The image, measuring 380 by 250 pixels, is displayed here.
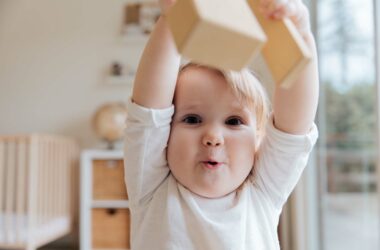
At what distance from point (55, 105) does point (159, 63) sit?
8.30 feet

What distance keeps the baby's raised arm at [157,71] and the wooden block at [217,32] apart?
157 mm

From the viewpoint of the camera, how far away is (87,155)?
249 centimetres

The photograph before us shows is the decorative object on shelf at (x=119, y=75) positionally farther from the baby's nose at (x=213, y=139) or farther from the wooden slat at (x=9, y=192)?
the baby's nose at (x=213, y=139)

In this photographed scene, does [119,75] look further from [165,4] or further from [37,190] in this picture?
[165,4]

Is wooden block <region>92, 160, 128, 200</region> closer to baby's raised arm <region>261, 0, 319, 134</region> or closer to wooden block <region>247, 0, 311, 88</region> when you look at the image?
baby's raised arm <region>261, 0, 319, 134</region>

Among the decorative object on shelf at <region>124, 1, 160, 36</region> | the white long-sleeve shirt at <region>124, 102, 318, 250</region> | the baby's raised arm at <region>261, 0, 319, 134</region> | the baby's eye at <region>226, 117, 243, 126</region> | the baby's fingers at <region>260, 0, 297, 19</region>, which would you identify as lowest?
the white long-sleeve shirt at <region>124, 102, 318, 250</region>

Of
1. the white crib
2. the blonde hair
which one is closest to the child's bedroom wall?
the white crib

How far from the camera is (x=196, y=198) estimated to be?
0.57 metres

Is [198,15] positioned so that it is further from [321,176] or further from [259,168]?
[321,176]

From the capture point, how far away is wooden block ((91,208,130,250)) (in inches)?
97.3

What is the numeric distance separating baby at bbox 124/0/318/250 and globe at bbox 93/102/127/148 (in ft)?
6.63

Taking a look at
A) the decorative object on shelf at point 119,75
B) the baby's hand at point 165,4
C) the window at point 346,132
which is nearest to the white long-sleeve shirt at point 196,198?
the baby's hand at point 165,4

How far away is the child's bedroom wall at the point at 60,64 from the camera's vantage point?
2879 mm

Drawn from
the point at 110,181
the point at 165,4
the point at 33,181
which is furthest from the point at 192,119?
the point at 110,181
